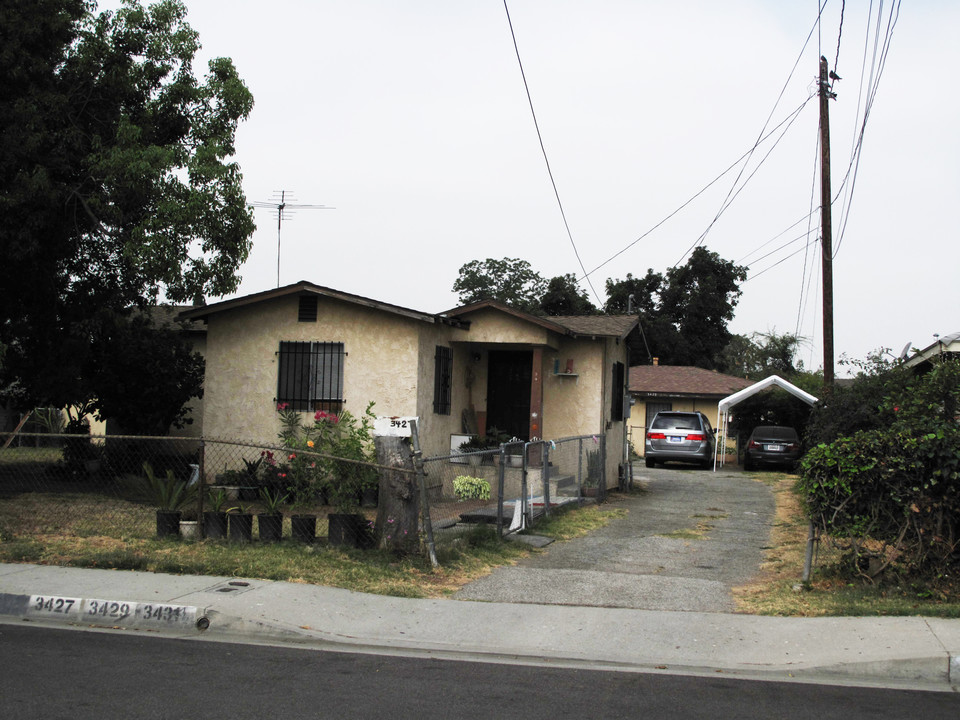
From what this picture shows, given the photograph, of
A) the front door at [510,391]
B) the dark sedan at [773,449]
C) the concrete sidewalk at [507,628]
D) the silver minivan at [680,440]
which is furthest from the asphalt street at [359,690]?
the dark sedan at [773,449]

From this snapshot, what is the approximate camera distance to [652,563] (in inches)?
407

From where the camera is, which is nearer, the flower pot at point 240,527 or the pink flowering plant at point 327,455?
the flower pot at point 240,527

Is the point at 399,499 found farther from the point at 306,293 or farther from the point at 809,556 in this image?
the point at 306,293

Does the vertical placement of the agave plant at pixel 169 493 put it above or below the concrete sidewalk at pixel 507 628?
above

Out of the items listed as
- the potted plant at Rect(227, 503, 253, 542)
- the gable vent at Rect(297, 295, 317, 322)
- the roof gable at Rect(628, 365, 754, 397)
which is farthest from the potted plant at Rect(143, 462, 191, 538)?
the roof gable at Rect(628, 365, 754, 397)

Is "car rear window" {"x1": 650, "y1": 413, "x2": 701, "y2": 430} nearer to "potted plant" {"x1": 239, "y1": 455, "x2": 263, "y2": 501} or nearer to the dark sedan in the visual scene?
the dark sedan

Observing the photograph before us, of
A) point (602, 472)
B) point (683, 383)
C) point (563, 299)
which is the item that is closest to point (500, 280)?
point (563, 299)

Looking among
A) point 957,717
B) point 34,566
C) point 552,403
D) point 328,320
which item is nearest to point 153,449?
point 328,320

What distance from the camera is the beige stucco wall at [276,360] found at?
14.9 m

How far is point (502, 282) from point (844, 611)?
50779 millimetres

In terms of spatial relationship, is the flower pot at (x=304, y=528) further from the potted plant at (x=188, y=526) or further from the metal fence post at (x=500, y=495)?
the metal fence post at (x=500, y=495)

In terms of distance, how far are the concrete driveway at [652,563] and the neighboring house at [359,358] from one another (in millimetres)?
3166

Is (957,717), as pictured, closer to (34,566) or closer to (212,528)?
(212,528)

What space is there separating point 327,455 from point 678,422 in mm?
18632
